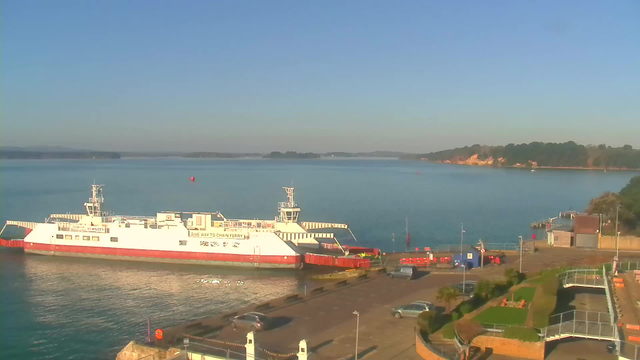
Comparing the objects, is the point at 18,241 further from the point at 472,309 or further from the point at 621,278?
the point at 621,278

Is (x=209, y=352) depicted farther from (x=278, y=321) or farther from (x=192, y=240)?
(x=192, y=240)

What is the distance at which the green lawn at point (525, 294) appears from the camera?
21.2 m

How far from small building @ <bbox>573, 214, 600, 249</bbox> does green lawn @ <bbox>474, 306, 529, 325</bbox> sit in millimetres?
17149

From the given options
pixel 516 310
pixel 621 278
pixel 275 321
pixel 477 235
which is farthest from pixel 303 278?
pixel 477 235

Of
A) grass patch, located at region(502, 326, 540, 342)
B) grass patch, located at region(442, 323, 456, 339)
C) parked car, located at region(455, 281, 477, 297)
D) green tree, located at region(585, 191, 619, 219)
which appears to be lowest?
parked car, located at region(455, 281, 477, 297)

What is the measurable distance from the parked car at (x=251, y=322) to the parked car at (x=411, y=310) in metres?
4.97

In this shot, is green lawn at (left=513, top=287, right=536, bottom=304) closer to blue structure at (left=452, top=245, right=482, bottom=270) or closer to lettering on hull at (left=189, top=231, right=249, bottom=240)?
blue structure at (left=452, top=245, right=482, bottom=270)

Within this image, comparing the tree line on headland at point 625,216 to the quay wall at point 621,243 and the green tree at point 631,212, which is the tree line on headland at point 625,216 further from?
the quay wall at point 621,243

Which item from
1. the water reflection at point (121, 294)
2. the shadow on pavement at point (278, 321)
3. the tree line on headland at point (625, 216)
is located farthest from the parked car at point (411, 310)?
the tree line on headland at point (625, 216)

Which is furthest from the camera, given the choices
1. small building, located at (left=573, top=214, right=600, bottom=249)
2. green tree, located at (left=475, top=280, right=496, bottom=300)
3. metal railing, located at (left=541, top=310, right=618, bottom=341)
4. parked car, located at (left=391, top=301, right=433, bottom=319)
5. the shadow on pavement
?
small building, located at (left=573, top=214, right=600, bottom=249)

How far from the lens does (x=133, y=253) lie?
38.0m

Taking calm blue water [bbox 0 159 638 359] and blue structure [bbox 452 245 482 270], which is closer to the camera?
calm blue water [bbox 0 159 638 359]

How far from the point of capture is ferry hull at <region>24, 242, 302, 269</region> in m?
34.9

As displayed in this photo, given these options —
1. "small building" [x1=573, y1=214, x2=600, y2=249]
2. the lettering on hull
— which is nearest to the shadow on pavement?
the lettering on hull
